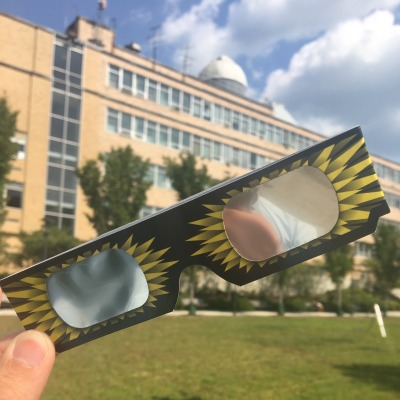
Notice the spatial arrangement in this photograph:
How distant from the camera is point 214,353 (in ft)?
37.8

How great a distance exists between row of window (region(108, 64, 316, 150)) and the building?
86 millimetres

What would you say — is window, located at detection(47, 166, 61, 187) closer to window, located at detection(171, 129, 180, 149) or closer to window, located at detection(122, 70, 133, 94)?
window, located at detection(122, 70, 133, 94)

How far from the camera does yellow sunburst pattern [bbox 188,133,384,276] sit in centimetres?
125

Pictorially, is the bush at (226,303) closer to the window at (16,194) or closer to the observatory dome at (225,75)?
the window at (16,194)

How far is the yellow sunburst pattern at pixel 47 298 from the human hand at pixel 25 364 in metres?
0.03

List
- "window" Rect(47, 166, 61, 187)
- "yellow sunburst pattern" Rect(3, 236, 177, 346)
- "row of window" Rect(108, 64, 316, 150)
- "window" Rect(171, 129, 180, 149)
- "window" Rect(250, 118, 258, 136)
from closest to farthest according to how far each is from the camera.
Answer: "yellow sunburst pattern" Rect(3, 236, 177, 346)
"window" Rect(47, 166, 61, 187)
"row of window" Rect(108, 64, 316, 150)
"window" Rect(171, 129, 180, 149)
"window" Rect(250, 118, 258, 136)

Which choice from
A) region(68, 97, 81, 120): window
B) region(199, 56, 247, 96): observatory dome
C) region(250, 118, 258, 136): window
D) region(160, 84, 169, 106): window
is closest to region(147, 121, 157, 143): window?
region(160, 84, 169, 106): window

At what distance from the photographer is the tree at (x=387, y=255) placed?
32.7m

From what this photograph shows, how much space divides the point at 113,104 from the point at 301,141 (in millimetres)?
21273

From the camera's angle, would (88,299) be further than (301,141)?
No

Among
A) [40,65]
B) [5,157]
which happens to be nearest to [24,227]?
[40,65]

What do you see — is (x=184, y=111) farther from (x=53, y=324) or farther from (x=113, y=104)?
(x=53, y=324)

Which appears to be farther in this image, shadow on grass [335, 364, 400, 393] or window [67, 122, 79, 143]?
window [67, 122, 79, 143]

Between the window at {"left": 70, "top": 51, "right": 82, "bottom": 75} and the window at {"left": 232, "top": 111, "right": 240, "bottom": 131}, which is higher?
the window at {"left": 70, "top": 51, "right": 82, "bottom": 75}
